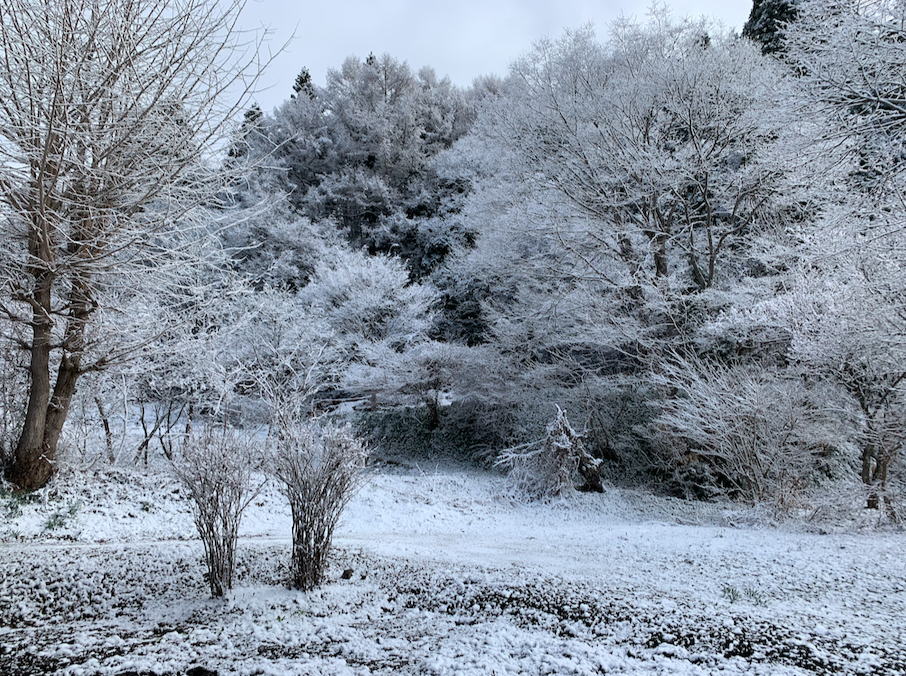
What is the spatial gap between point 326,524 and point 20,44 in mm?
4077

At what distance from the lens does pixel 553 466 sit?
30.6 feet

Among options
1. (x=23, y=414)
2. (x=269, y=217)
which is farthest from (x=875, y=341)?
(x=269, y=217)

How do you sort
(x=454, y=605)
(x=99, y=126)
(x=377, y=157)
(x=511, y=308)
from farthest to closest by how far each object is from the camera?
(x=377, y=157) < (x=511, y=308) < (x=99, y=126) < (x=454, y=605)

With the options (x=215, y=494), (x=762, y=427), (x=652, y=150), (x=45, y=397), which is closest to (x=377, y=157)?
(x=652, y=150)

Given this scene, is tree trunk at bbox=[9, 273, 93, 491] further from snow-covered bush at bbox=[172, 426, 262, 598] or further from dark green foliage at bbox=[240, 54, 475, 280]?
dark green foliage at bbox=[240, 54, 475, 280]

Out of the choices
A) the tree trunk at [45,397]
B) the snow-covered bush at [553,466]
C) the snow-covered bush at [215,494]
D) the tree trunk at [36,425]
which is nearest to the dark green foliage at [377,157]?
the snow-covered bush at [553,466]

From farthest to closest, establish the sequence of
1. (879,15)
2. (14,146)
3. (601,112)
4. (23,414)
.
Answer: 1. (601,112)
2. (23,414)
3. (879,15)
4. (14,146)

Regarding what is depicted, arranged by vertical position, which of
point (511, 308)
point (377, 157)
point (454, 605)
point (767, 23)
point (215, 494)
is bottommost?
point (454, 605)

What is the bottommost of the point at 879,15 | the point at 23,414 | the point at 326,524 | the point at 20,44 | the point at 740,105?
the point at 326,524

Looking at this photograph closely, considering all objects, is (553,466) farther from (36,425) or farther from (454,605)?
(36,425)

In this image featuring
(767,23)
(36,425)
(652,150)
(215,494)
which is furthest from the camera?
(767,23)

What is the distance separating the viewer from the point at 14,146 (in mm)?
4102

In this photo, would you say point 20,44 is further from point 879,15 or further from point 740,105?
point 740,105

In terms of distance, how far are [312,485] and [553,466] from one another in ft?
21.9
